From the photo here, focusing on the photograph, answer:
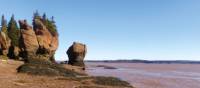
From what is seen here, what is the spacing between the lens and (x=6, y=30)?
9750 cm

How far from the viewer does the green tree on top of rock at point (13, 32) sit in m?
94.7

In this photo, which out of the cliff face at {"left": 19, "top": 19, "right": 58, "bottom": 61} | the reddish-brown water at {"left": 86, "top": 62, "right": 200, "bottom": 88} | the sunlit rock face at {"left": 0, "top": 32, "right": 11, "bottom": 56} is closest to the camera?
the reddish-brown water at {"left": 86, "top": 62, "right": 200, "bottom": 88}

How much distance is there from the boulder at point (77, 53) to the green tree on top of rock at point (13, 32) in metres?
14.4

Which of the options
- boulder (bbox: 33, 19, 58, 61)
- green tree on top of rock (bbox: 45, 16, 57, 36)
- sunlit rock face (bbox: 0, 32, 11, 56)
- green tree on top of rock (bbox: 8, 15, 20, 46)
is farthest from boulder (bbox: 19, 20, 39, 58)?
green tree on top of rock (bbox: 45, 16, 57, 36)

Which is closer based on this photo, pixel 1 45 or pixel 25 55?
pixel 25 55

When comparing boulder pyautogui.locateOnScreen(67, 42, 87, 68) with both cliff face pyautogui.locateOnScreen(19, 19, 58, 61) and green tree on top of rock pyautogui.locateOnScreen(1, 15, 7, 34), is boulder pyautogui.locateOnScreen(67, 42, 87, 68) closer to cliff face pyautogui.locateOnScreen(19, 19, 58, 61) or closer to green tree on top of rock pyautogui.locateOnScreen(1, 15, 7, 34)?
cliff face pyautogui.locateOnScreen(19, 19, 58, 61)

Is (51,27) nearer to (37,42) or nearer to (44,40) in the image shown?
(44,40)

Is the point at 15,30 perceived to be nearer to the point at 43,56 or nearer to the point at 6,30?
the point at 6,30

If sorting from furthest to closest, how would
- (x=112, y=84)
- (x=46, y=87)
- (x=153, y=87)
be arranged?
(x=153, y=87), (x=112, y=84), (x=46, y=87)

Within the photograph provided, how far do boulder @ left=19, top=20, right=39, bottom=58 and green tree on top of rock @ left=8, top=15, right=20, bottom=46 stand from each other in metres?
15.8

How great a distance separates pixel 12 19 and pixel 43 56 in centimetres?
2201

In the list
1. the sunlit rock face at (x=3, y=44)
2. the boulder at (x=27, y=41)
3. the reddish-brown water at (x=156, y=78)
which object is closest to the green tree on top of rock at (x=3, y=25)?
the sunlit rock face at (x=3, y=44)

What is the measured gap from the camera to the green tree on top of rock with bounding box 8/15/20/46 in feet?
311

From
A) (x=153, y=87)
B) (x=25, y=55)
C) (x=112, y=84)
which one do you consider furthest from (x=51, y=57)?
(x=112, y=84)
